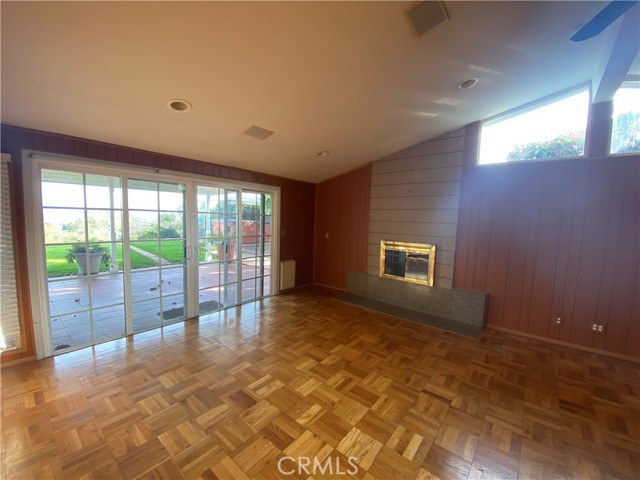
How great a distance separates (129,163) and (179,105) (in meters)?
1.16

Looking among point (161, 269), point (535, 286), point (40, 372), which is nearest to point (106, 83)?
point (161, 269)

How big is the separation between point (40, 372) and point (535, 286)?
5475 millimetres

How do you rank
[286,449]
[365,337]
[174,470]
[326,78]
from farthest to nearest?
[365,337] < [326,78] < [286,449] < [174,470]

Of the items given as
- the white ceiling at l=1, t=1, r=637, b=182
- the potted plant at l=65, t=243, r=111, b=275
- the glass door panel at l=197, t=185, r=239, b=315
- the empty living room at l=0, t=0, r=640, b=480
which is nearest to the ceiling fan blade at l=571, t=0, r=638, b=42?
the empty living room at l=0, t=0, r=640, b=480

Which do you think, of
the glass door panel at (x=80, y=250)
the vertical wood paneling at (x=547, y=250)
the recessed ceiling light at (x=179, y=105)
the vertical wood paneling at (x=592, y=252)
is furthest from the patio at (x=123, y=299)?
the vertical wood paneling at (x=592, y=252)

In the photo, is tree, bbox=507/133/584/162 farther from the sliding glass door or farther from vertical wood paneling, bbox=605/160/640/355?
the sliding glass door

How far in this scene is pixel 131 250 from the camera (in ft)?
9.82

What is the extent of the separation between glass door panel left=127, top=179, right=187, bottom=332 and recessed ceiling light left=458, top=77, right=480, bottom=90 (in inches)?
138

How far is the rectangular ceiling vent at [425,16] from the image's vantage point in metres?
1.61

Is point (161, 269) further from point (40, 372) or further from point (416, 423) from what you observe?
point (416, 423)

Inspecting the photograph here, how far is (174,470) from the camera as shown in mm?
1447

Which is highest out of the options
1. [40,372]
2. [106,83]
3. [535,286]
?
[106,83]

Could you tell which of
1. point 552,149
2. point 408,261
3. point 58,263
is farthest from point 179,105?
point 552,149

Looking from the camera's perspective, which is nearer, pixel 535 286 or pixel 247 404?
pixel 247 404
